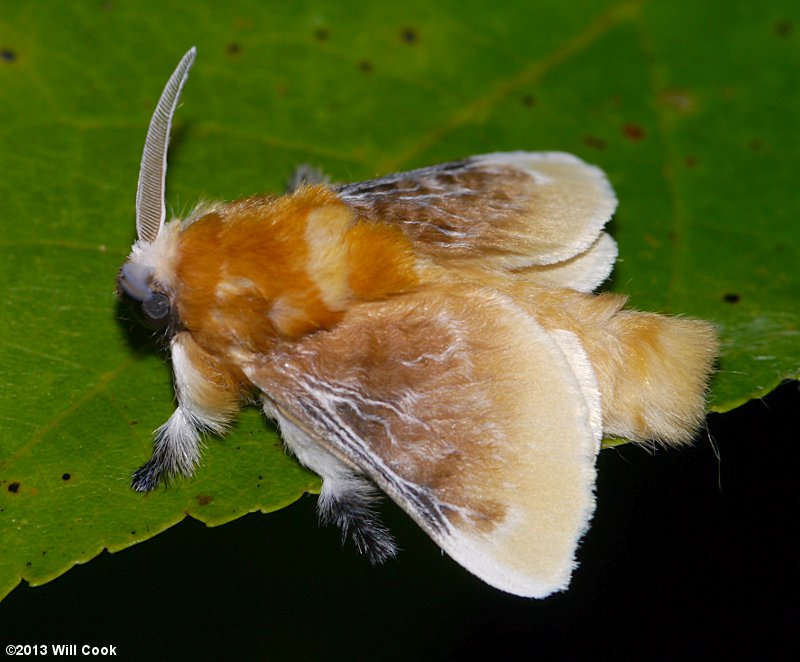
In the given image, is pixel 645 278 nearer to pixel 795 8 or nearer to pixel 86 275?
pixel 795 8

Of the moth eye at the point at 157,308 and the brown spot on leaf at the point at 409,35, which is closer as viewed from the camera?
the moth eye at the point at 157,308

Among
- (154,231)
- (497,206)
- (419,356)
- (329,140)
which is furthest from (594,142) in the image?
(154,231)

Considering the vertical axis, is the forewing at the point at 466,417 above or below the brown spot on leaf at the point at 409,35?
below

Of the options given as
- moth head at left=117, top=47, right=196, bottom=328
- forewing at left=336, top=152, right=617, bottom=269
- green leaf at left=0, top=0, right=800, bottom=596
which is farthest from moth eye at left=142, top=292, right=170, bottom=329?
forewing at left=336, top=152, right=617, bottom=269

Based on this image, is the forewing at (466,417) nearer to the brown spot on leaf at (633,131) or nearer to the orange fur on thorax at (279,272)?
the orange fur on thorax at (279,272)

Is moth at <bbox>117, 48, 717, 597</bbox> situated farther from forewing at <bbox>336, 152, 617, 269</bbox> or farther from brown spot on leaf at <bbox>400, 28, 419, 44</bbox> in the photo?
brown spot on leaf at <bbox>400, 28, 419, 44</bbox>

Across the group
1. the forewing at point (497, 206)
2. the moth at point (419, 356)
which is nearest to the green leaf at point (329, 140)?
the moth at point (419, 356)

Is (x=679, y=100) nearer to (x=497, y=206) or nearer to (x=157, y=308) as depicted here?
(x=497, y=206)

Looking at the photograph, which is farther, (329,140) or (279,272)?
(329,140)

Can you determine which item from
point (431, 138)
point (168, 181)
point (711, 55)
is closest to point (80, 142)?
point (168, 181)
